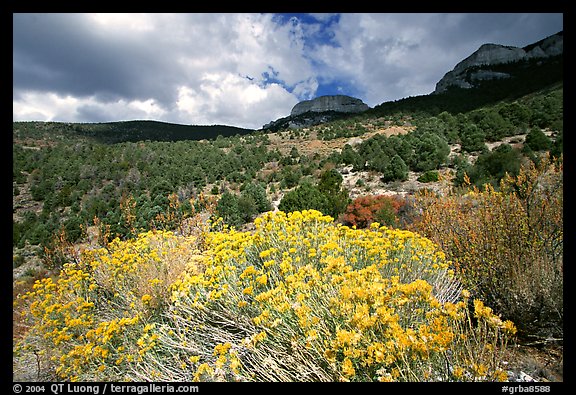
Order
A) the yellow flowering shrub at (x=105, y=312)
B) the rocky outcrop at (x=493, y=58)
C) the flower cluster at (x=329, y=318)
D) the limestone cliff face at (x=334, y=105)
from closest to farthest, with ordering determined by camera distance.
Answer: the flower cluster at (x=329, y=318), the yellow flowering shrub at (x=105, y=312), the rocky outcrop at (x=493, y=58), the limestone cliff face at (x=334, y=105)

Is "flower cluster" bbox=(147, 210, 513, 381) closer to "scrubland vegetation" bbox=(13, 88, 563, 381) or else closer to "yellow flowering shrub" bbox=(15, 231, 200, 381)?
"scrubland vegetation" bbox=(13, 88, 563, 381)

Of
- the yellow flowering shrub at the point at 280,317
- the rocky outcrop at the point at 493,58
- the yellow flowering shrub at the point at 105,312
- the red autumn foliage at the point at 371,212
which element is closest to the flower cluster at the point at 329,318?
the yellow flowering shrub at the point at 280,317

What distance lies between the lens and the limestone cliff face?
10062 cm

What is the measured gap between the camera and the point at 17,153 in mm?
28594

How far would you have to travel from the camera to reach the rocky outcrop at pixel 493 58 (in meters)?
52.5

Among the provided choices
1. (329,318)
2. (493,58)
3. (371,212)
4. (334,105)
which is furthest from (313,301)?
(334,105)

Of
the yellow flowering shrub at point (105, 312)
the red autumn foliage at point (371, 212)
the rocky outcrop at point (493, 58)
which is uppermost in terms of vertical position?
the rocky outcrop at point (493, 58)

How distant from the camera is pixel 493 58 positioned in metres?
63.5

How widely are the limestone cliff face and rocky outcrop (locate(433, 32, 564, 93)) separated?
3291cm

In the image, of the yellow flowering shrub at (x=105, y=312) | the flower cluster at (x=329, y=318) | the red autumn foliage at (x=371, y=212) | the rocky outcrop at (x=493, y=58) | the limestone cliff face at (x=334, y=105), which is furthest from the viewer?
the limestone cliff face at (x=334, y=105)

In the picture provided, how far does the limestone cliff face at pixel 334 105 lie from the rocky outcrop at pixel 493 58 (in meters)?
32.9

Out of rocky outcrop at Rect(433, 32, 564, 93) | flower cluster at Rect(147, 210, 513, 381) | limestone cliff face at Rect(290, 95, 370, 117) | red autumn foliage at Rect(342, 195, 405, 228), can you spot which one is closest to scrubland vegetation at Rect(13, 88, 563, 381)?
flower cluster at Rect(147, 210, 513, 381)

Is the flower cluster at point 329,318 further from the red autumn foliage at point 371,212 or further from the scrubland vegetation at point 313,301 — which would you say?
the red autumn foliage at point 371,212
